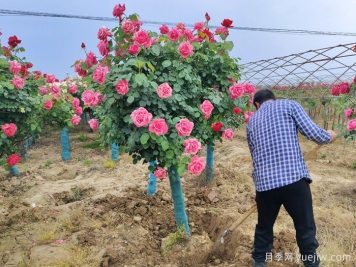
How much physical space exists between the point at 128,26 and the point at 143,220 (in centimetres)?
236

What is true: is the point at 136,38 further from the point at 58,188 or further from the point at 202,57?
the point at 58,188

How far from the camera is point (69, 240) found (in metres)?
3.52

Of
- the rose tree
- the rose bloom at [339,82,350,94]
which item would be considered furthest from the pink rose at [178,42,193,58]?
the rose bloom at [339,82,350,94]

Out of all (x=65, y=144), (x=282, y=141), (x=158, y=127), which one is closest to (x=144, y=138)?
(x=158, y=127)

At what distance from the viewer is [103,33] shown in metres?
2.70

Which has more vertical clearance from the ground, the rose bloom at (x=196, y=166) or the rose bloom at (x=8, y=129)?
the rose bloom at (x=8, y=129)

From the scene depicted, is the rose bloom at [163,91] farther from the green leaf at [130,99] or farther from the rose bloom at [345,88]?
the rose bloom at [345,88]

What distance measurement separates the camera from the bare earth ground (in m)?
3.16

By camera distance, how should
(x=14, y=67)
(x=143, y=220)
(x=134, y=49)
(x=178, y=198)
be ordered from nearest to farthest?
(x=134, y=49), (x=178, y=198), (x=14, y=67), (x=143, y=220)

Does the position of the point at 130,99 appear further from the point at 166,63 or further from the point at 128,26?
the point at 128,26

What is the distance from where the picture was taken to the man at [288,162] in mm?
2492

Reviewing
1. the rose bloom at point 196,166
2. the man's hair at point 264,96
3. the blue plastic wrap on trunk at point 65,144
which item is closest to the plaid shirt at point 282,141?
the man's hair at point 264,96

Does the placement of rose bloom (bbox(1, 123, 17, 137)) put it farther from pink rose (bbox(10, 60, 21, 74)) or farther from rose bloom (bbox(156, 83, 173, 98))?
rose bloom (bbox(156, 83, 173, 98))

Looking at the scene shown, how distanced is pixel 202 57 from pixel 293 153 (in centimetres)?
114
